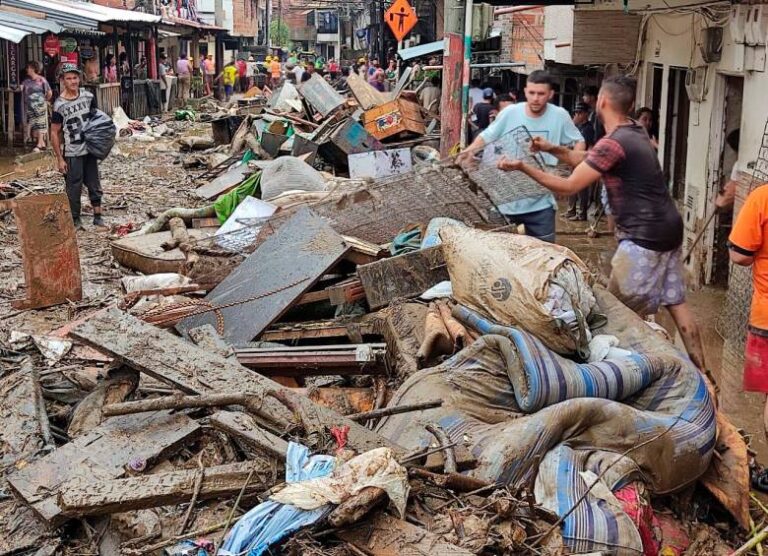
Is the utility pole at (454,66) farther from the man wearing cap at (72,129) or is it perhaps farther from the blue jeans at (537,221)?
the man wearing cap at (72,129)

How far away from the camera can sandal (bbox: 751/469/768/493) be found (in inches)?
176

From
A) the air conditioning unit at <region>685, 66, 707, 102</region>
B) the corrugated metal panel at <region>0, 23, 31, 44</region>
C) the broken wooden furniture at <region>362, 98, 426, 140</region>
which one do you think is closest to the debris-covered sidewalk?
the air conditioning unit at <region>685, 66, 707, 102</region>

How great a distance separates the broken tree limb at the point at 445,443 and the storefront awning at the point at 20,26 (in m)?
12.7

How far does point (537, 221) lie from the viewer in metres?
6.27

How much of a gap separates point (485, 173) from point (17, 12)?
45.6 ft

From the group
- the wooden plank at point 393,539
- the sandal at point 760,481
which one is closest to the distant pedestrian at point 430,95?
the sandal at point 760,481

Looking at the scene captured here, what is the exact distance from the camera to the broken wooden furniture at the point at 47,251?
258 inches

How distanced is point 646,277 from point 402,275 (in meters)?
1.41

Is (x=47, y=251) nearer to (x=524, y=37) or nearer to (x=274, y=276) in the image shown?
(x=274, y=276)

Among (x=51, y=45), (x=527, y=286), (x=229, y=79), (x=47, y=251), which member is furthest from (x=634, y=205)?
(x=229, y=79)

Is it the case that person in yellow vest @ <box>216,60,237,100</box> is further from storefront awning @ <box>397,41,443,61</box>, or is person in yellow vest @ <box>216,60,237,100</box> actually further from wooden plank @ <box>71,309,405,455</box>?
wooden plank @ <box>71,309,405,455</box>

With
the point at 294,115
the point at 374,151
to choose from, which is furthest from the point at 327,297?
the point at 294,115

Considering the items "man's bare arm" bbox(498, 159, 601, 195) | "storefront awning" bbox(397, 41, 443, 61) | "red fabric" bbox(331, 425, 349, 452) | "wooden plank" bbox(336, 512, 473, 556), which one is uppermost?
"storefront awning" bbox(397, 41, 443, 61)

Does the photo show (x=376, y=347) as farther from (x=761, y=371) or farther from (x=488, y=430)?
(x=761, y=371)
